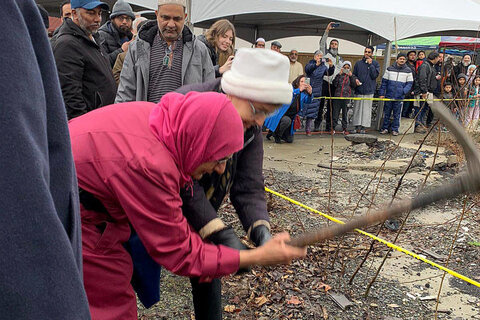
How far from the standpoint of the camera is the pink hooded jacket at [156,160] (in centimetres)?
145

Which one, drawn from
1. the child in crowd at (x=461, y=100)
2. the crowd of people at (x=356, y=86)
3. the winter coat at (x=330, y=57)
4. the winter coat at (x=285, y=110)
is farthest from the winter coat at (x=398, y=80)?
the winter coat at (x=285, y=110)

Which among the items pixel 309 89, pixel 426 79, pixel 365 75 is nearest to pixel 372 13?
pixel 365 75

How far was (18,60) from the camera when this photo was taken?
0.55 m

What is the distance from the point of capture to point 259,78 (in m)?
1.94

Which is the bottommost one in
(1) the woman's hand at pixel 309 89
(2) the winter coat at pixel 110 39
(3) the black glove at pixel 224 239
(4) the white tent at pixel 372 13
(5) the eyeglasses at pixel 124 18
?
(1) the woman's hand at pixel 309 89

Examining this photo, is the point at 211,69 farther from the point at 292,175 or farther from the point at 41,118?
the point at 292,175

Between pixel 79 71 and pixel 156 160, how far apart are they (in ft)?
6.23

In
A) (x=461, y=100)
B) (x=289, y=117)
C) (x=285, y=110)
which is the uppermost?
(x=461, y=100)

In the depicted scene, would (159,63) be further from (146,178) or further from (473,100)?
(473,100)

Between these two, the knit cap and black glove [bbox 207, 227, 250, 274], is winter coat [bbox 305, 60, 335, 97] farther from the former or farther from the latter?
black glove [bbox 207, 227, 250, 274]

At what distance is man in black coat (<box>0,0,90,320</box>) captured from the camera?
0.54 meters

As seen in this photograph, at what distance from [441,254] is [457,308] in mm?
955

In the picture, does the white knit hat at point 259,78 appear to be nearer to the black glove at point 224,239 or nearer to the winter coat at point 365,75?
the black glove at point 224,239

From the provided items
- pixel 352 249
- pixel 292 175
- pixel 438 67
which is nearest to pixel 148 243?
pixel 352 249
